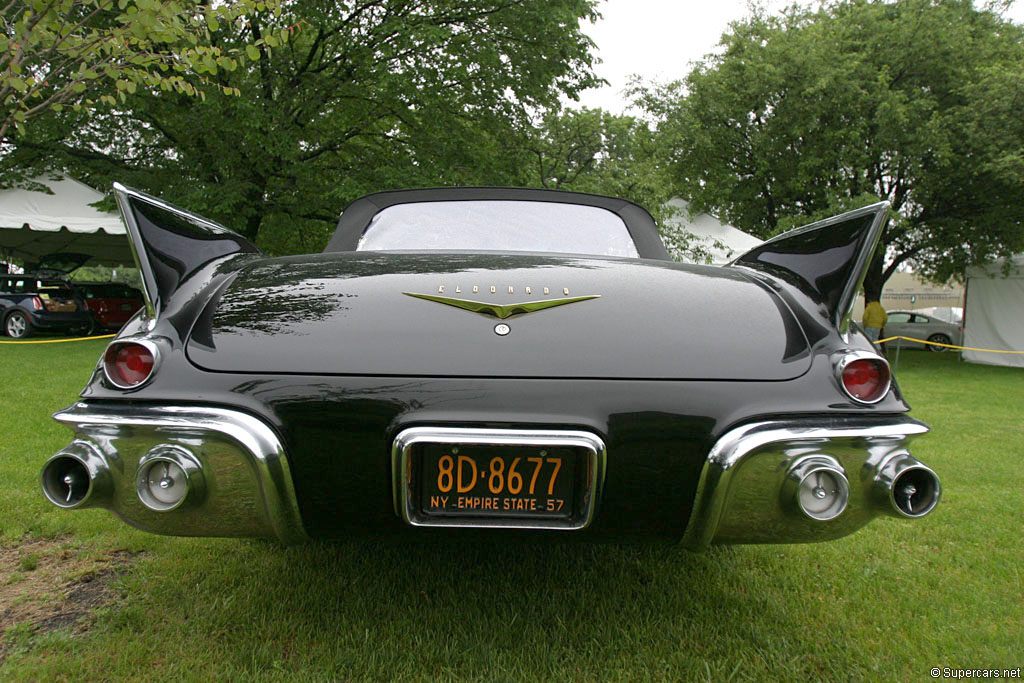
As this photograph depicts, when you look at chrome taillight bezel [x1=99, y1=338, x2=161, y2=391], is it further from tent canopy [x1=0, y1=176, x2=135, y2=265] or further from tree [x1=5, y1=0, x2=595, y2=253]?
tent canopy [x1=0, y1=176, x2=135, y2=265]

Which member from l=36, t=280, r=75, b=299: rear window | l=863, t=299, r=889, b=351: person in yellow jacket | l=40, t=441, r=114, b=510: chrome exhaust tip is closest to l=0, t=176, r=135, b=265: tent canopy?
l=36, t=280, r=75, b=299: rear window

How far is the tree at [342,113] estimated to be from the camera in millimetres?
10211

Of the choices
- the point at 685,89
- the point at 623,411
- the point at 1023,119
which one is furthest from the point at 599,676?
the point at 685,89

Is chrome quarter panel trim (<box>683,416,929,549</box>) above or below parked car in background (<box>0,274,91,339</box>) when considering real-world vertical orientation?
above

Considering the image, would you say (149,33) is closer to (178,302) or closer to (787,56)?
(178,302)

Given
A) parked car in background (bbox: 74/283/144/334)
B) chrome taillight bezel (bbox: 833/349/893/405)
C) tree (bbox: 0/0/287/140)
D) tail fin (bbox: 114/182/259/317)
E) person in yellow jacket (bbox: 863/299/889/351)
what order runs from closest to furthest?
chrome taillight bezel (bbox: 833/349/893/405), tail fin (bbox: 114/182/259/317), tree (bbox: 0/0/287/140), person in yellow jacket (bbox: 863/299/889/351), parked car in background (bbox: 74/283/144/334)

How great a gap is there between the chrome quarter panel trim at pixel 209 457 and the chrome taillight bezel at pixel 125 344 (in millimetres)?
47

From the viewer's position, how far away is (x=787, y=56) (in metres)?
13.8

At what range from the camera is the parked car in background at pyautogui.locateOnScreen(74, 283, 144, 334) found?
1598cm

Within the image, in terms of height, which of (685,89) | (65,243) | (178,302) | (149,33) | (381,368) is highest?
(685,89)

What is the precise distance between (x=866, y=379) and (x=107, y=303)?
18.7 meters

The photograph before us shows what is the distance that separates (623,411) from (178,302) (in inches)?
46.6

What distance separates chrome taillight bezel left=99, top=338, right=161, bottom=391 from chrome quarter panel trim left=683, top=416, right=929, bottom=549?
133 cm

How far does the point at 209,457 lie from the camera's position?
1.38m
